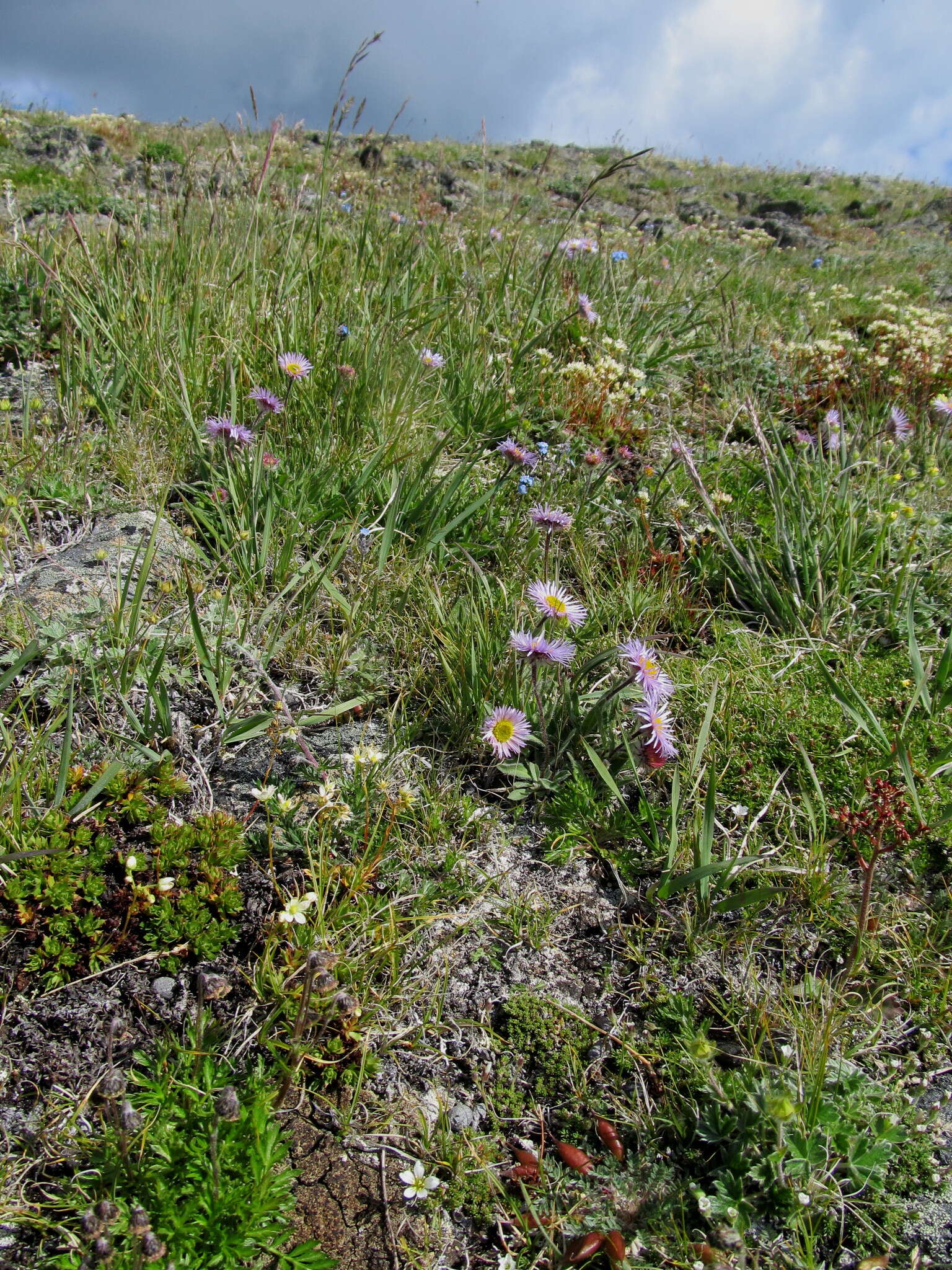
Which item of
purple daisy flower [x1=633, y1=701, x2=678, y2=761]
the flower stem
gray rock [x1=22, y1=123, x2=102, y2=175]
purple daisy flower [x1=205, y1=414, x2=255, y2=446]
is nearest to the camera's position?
purple daisy flower [x1=633, y1=701, x2=678, y2=761]

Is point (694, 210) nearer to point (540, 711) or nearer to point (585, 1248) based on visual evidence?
point (540, 711)

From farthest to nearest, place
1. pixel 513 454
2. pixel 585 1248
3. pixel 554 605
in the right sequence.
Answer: pixel 513 454 → pixel 554 605 → pixel 585 1248

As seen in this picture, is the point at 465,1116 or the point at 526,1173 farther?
the point at 465,1116

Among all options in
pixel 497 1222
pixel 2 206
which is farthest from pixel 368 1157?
pixel 2 206

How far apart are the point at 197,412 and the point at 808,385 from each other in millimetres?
3044

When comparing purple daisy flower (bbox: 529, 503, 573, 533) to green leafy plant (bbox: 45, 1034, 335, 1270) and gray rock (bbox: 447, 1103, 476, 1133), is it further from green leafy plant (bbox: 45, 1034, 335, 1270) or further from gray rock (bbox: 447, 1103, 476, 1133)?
green leafy plant (bbox: 45, 1034, 335, 1270)

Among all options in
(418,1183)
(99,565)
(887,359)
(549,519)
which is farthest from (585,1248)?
(887,359)

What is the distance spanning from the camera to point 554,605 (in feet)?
6.49

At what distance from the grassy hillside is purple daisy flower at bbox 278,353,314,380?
72 mm

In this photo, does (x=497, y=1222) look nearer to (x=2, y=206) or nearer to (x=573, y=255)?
(x=573, y=255)

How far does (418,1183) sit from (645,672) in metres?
1.16

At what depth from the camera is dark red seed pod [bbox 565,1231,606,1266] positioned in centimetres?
125

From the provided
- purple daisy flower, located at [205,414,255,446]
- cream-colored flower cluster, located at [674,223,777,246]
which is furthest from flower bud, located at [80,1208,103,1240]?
cream-colored flower cluster, located at [674,223,777,246]

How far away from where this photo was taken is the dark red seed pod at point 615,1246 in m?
1.24
